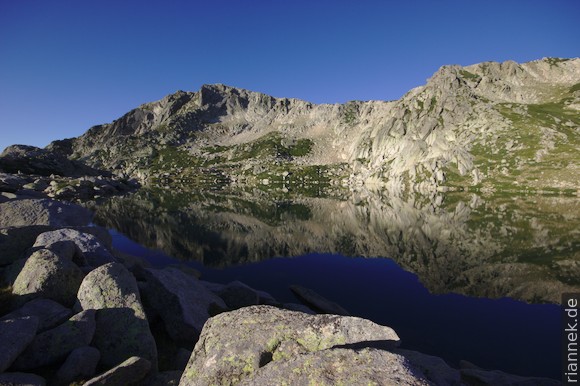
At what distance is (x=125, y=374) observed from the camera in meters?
10.4

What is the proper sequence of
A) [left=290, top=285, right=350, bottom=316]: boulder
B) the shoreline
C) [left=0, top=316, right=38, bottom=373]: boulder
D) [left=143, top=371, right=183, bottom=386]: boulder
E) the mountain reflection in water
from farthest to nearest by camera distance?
the mountain reflection in water < [left=290, top=285, right=350, bottom=316]: boulder < [left=143, top=371, right=183, bottom=386]: boulder < [left=0, top=316, right=38, bottom=373]: boulder < the shoreline

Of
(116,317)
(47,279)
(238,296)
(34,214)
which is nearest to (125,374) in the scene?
(116,317)

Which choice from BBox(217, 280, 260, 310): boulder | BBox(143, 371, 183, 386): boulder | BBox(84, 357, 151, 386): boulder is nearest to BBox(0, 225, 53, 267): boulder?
BBox(84, 357, 151, 386): boulder

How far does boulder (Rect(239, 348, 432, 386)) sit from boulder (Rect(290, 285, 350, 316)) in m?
21.8

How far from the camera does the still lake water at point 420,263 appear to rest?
82.8 feet

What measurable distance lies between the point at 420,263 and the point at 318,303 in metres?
21.2

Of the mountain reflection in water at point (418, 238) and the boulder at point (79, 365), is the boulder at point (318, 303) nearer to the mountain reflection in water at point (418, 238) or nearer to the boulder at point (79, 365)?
the mountain reflection in water at point (418, 238)

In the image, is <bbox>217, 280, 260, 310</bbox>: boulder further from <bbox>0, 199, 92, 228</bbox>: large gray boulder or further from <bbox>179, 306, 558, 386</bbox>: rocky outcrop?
<bbox>0, 199, 92, 228</bbox>: large gray boulder

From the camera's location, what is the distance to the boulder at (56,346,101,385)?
10250 millimetres

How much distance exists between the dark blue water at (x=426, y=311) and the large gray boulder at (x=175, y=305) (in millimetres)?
15244

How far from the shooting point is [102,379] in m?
9.81

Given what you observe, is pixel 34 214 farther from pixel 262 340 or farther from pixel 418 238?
pixel 418 238

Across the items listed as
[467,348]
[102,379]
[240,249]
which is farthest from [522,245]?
[102,379]

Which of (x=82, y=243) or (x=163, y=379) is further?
(x=82, y=243)
